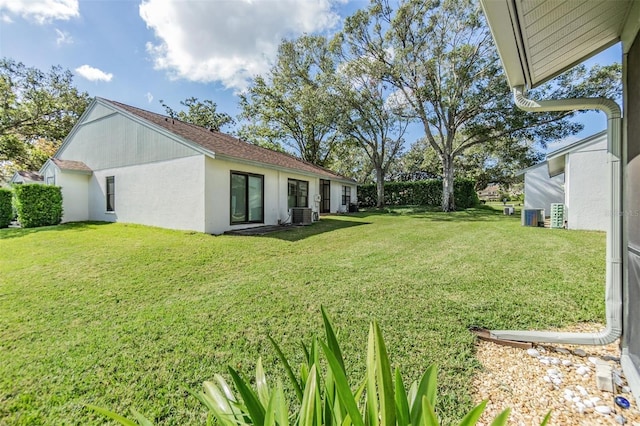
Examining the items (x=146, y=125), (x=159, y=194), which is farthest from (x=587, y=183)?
(x=146, y=125)

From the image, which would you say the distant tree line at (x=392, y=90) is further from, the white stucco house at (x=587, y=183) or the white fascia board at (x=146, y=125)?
the white fascia board at (x=146, y=125)

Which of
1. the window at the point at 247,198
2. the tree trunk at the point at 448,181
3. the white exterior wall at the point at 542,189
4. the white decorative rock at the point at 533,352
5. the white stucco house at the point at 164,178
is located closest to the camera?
the white decorative rock at the point at 533,352

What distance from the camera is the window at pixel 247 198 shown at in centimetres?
941

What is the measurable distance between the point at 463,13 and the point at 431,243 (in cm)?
1455

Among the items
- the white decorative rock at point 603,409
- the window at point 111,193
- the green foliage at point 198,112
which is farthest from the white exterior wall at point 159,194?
the green foliage at point 198,112

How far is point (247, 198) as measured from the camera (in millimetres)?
9812

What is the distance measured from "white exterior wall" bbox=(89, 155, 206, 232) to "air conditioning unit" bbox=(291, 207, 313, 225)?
406cm

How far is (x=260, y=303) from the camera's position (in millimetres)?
3402

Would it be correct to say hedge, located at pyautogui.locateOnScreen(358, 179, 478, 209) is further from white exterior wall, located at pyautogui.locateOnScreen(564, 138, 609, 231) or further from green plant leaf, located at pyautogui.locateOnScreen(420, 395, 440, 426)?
green plant leaf, located at pyautogui.locateOnScreen(420, 395, 440, 426)

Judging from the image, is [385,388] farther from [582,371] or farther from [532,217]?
[532,217]

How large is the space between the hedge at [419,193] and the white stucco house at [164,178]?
1160cm

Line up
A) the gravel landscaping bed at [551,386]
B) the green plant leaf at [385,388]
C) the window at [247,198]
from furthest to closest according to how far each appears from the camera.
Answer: the window at [247,198]
the gravel landscaping bed at [551,386]
the green plant leaf at [385,388]

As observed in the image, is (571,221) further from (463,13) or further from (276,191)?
(463,13)

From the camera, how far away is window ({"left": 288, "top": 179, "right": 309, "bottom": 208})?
1230cm
